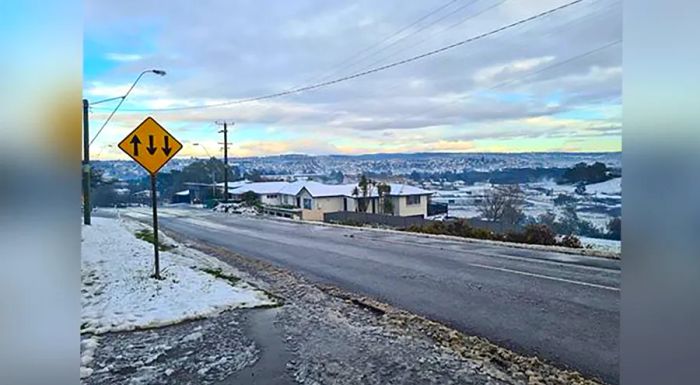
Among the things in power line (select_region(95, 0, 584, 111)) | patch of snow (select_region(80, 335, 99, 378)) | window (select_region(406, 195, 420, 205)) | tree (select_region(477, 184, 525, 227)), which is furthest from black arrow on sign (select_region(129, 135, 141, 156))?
window (select_region(406, 195, 420, 205))

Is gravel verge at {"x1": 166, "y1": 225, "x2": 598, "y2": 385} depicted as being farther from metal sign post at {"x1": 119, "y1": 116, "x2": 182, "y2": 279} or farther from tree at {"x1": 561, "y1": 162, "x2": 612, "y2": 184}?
metal sign post at {"x1": 119, "y1": 116, "x2": 182, "y2": 279}

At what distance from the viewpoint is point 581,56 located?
7.58 ft

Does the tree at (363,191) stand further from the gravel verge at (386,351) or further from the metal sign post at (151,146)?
the gravel verge at (386,351)

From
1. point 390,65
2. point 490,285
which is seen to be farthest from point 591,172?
point 390,65

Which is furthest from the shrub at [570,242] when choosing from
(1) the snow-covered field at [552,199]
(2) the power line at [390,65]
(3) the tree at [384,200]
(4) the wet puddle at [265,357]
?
(3) the tree at [384,200]

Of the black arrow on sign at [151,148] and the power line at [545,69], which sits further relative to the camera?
the black arrow on sign at [151,148]

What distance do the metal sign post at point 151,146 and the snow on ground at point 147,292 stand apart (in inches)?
15.4

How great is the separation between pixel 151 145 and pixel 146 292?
4.44ft

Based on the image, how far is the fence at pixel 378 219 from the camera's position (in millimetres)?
11995

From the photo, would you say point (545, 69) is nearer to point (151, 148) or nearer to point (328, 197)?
point (151, 148)

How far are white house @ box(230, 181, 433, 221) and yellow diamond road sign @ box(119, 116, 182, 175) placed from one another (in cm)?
988

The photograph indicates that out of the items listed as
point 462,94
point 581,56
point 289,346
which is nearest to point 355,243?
point 462,94

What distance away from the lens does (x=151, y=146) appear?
13.9ft
